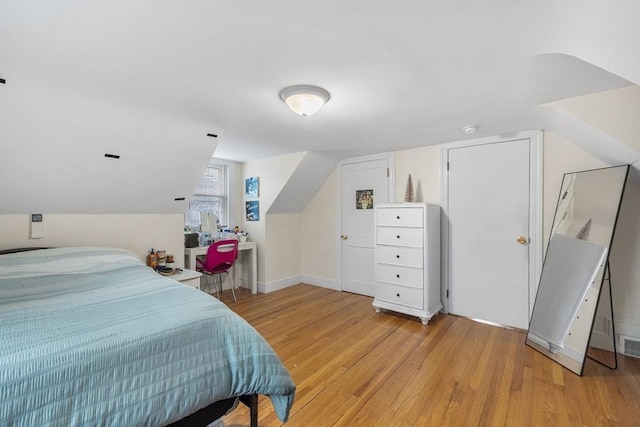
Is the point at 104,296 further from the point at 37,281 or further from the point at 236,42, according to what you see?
the point at 236,42

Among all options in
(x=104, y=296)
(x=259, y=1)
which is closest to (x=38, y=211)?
(x=104, y=296)

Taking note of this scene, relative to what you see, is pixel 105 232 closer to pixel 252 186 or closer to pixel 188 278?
pixel 188 278

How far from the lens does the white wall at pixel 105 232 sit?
7.81 feet

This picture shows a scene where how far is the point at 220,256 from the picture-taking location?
3479mm

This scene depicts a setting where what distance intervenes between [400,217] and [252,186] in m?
2.31

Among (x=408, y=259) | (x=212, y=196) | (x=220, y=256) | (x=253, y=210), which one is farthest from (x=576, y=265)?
(x=212, y=196)

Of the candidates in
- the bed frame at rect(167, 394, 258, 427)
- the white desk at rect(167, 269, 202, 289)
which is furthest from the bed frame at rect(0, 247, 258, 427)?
the white desk at rect(167, 269, 202, 289)

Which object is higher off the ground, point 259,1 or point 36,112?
point 259,1

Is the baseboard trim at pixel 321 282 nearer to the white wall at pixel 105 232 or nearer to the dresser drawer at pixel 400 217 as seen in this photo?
the dresser drawer at pixel 400 217

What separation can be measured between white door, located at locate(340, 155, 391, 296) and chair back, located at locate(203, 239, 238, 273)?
159cm

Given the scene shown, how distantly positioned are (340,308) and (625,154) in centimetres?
295

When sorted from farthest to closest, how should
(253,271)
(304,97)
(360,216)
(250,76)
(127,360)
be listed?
(253,271)
(360,216)
(304,97)
(250,76)
(127,360)

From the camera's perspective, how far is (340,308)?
349cm

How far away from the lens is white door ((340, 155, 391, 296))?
3852 millimetres
